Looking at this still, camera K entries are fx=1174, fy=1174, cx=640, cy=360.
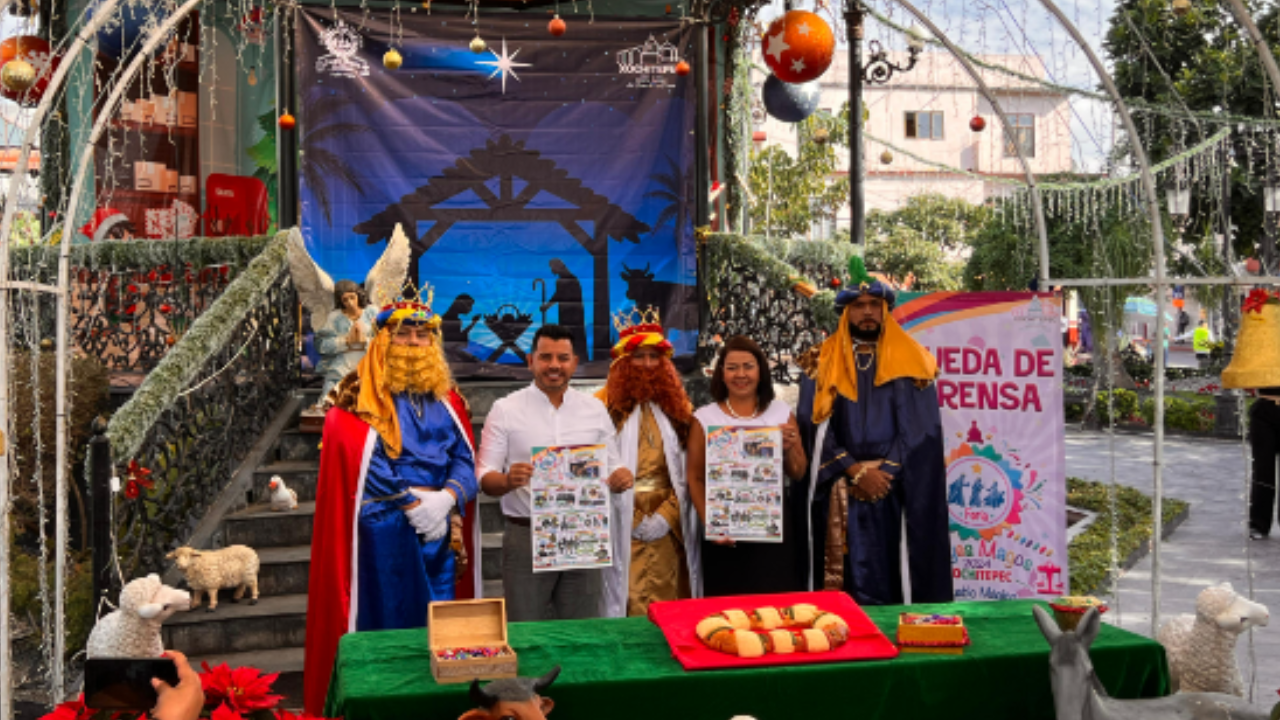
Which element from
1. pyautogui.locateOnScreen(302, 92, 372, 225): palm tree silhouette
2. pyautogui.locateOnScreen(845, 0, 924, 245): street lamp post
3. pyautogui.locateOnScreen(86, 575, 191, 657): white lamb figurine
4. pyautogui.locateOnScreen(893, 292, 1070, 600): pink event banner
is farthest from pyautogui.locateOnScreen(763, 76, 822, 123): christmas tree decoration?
pyautogui.locateOnScreen(86, 575, 191, 657): white lamb figurine

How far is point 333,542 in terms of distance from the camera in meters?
5.24

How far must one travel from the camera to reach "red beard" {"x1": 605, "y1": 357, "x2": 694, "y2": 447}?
18.0 ft

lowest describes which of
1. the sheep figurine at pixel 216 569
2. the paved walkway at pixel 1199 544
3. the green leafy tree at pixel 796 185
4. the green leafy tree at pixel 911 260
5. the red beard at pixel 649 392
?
the paved walkway at pixel 1199 544

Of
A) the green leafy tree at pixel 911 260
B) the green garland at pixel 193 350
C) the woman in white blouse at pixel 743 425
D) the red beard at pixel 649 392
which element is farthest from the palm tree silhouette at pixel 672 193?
the green leafy tree at pixel 911 260

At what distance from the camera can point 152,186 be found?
39.7 feet

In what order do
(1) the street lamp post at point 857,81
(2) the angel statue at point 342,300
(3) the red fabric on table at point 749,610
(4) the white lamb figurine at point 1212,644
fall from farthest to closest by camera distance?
(1) the street lamp post at point 857,81 < (2) the angel statue at point 342,300 < (4) the white lamb figurine at point 1212,644 < (3) the red fabric on table at point 749,610

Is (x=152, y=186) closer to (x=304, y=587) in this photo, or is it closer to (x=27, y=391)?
(x=27, y=391)

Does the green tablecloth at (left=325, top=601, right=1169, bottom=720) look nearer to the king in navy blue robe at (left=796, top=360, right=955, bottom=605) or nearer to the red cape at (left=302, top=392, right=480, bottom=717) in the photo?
the red cape at (left=302, top=392, right=480, bottom=717)

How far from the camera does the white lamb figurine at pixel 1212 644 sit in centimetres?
409

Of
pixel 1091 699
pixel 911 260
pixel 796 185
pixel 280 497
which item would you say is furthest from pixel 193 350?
pixel 911 260

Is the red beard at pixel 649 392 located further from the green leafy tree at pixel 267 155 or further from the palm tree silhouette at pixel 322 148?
the green leafy tree at pixel 267 155

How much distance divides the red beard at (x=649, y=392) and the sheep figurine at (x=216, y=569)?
2.62m

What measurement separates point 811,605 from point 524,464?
Result: 152 cm

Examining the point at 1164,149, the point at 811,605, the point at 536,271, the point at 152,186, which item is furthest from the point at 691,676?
the point at 1164,149
